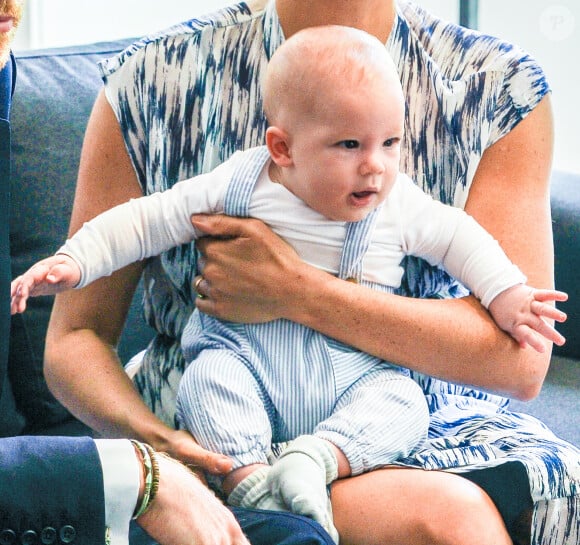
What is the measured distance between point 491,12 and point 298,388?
2098 mm

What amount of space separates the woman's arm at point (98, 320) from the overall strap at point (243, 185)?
0.72 feet

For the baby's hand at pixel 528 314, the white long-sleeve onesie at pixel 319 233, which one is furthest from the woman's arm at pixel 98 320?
the baby's hand at pixel 528 314

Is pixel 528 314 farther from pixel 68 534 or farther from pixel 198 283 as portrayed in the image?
pixel 68 534

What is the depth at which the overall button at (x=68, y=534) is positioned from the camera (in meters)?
1.05

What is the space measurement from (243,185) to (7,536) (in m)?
0.63

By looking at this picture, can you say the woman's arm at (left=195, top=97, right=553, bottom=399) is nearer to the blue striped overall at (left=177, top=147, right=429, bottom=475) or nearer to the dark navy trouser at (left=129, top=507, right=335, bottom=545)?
the blue striped overall at (left=177, top=147, right=429, bottom=475)

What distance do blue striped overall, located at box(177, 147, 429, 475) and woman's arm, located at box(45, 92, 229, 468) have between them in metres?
0.16

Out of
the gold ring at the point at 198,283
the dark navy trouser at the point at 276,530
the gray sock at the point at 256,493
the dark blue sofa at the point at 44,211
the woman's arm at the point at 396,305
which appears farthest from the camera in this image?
the dark blue sofa at the point at 44,211

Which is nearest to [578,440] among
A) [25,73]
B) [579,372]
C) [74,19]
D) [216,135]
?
[579,372]

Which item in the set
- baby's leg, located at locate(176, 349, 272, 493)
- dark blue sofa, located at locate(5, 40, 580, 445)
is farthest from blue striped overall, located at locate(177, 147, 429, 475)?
dark blue sofa, located at locate(5, 40, 580, 445)

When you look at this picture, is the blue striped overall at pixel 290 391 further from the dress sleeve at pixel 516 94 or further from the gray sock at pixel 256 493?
the dress sleeve at pixel 516 94

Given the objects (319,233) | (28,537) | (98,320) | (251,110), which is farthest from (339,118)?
(28,537)

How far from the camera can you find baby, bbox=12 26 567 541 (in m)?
1.36

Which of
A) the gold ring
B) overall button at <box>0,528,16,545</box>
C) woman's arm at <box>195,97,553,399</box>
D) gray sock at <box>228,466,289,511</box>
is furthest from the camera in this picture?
the gold ring
